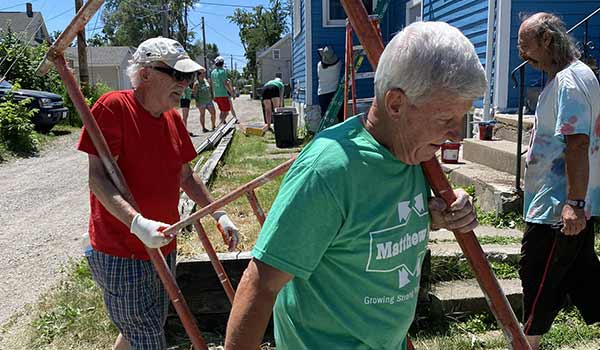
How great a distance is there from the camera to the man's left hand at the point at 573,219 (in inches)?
103

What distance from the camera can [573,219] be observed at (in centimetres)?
262

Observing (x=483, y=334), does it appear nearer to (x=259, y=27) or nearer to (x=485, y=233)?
(x=485, y=233)

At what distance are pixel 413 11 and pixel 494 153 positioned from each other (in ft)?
19.4

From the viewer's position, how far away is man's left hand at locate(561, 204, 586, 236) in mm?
2617

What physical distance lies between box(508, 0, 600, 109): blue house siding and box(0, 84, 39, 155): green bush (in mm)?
10452

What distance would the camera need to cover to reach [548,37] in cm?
270

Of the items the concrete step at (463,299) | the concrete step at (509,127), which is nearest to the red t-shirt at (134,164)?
the concrete step at (463,299)

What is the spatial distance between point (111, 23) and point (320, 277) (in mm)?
80423

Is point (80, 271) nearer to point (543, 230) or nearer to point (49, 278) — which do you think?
point (49, 278)

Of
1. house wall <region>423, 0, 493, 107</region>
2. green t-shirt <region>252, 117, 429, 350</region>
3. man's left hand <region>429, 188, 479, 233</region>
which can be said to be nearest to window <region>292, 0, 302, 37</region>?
house wall <region>423, 0, 493, 107</region>

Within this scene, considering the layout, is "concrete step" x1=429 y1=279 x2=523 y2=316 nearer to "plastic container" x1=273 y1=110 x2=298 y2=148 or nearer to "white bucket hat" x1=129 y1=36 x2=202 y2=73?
"white bucket hat" x1=129 y1=36 x2=202 y2=73

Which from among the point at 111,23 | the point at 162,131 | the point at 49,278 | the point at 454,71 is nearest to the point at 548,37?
the point at 454,71

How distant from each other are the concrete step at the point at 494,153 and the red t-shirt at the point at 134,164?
161 inches

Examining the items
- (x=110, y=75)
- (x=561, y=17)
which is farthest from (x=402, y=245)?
(x=110, y=75)
